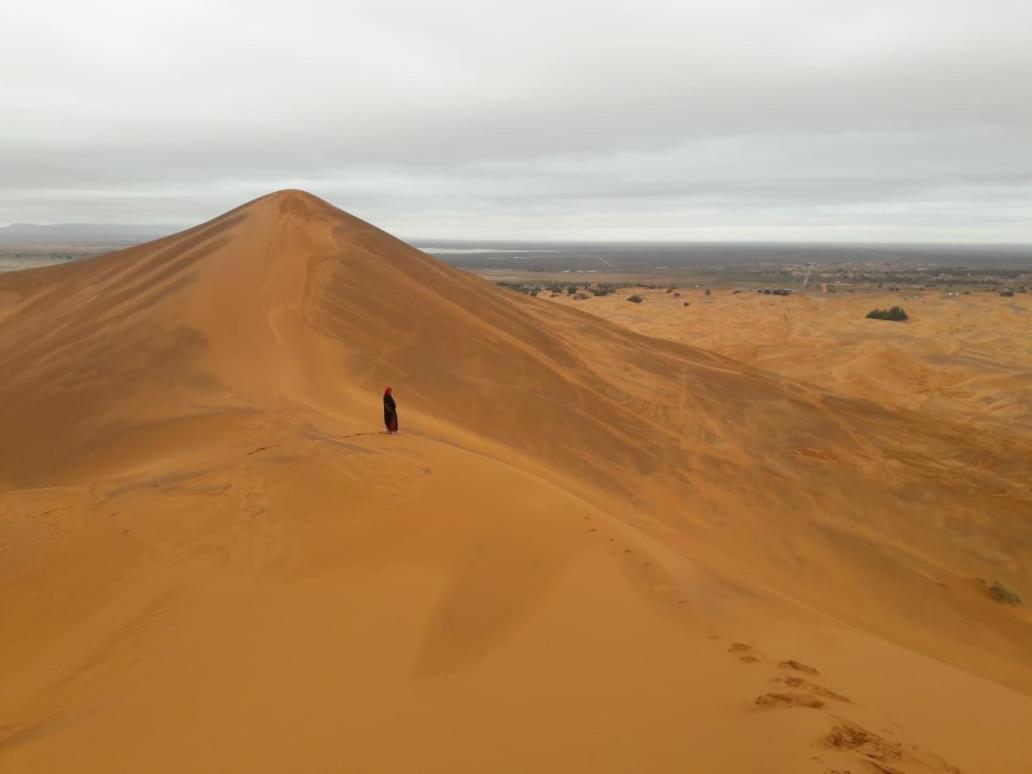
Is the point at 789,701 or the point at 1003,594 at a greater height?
the point at 789,701

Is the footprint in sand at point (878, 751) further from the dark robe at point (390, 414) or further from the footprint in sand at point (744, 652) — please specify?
the dark robe at point (390, 414)

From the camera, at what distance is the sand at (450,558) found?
353 centimetres

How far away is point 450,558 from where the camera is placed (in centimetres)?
552

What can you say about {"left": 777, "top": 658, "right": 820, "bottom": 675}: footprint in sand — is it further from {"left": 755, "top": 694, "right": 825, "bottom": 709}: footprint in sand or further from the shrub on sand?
the shrub on sand

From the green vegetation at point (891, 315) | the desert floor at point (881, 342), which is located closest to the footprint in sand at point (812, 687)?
the desert floor at point (881, 342)

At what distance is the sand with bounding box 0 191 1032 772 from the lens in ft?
11.6

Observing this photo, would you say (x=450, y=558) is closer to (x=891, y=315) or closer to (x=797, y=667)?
(x=797, y=667)

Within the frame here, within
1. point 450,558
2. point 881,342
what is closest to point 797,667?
point 450,558

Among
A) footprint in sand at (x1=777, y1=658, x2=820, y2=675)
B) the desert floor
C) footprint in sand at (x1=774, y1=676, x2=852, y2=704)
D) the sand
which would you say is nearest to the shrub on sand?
the sand

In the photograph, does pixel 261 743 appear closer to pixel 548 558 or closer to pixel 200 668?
pixel 200 668

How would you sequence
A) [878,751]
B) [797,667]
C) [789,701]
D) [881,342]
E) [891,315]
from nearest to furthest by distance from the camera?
[878,751] → [789,701] → [797,667] → [881,342] → [891,315]

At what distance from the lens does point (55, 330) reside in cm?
1378

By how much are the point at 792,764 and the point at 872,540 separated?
786cm

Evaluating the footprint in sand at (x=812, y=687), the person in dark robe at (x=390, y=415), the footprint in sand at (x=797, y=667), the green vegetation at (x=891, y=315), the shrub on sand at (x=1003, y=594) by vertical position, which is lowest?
the shrub on sand at (x=1003, y=594)
